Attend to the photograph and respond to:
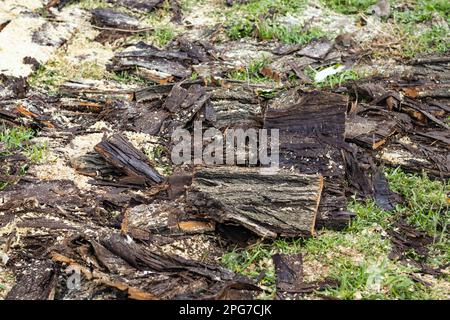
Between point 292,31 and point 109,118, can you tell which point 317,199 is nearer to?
point 109,118

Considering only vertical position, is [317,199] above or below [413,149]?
above

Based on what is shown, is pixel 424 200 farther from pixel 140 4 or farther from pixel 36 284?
pixel 140 4

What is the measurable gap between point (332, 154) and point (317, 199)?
670mm

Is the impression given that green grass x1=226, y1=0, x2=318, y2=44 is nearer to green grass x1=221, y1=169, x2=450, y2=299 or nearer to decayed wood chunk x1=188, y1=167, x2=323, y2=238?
green grass x1=221, y1=169, x2=450, y2=299

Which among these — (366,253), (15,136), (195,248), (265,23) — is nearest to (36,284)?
(195,248)

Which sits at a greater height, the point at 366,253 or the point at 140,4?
the point at 140,4

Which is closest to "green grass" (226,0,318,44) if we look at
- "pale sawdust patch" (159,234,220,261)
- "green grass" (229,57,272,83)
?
"green grass" (229,57,272,83)

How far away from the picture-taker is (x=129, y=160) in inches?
187

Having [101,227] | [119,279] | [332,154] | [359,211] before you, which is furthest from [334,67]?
[119,279]

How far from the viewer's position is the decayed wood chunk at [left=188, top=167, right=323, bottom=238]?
157 inches

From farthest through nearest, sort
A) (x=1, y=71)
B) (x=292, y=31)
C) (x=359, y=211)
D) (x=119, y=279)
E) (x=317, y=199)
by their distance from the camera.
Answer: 1. (x=292, y=31)
2. (x=1, y=71)
3. (x=359, y=211)
4. (x=317, y=199)
5. (x=119, y=279)

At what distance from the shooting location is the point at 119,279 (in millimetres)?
3590

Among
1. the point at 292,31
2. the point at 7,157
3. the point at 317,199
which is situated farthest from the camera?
the point at 292,31

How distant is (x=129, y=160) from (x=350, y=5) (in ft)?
14.3
